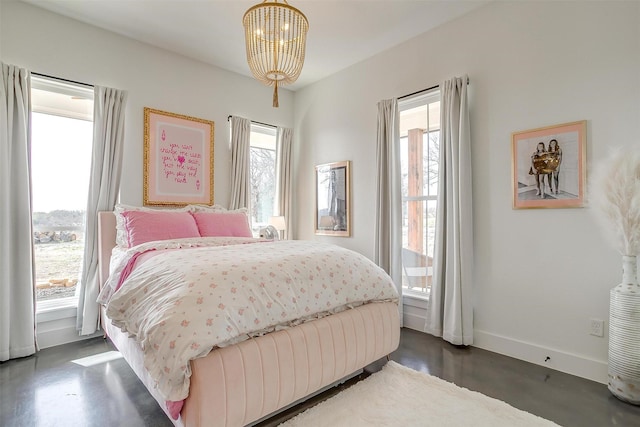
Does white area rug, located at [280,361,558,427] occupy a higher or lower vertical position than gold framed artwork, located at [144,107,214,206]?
lower

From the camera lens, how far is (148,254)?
2193mm

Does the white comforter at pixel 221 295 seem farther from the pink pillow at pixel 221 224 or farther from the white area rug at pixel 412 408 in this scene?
the pink pillow at pixel 221 224

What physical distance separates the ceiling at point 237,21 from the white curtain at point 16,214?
0.89 meters

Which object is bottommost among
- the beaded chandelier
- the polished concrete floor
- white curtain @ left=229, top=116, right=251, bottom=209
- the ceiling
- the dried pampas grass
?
the polished concrete floor

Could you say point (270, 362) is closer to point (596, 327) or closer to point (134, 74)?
point (596, 327)

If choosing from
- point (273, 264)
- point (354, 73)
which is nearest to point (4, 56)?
Result: point (273, 264)

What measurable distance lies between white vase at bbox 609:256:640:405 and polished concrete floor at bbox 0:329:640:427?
10cm

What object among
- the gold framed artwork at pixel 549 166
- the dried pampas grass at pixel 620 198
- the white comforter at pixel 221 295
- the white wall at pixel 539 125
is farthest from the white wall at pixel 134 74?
the dried pampas grass at pixel 620 198

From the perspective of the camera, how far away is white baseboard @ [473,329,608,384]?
2.16 meters

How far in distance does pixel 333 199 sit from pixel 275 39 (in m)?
2.27

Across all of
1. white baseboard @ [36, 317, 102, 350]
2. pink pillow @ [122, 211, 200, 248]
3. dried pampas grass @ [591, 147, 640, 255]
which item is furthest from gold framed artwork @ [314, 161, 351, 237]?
white baseboard @ [36, 317, 102, 350]

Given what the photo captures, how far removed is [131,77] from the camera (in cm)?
328

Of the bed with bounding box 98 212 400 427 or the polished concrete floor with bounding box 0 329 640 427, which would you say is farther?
the polished concrete floor with bounding box 0 329 640 427

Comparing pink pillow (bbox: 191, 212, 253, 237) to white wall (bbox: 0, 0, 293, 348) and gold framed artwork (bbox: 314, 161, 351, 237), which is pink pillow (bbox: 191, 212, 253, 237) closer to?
white wall (bbox: 0, 0, 293, 348)
